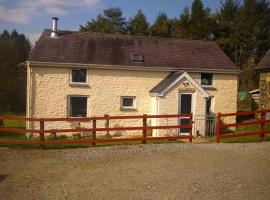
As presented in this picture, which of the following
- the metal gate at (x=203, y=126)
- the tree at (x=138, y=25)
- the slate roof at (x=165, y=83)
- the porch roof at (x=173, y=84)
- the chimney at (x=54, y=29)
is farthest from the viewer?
the tree at (x=138, y=25)

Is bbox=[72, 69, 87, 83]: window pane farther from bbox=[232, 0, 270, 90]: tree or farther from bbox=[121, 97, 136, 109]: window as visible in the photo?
bbox=[232, 0, 270, 90]: tree

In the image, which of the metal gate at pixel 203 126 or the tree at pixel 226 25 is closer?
the metal gate at pixel 203 126

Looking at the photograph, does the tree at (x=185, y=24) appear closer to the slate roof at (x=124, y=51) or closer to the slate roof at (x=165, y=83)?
the slate roof at (x=124, y=51)

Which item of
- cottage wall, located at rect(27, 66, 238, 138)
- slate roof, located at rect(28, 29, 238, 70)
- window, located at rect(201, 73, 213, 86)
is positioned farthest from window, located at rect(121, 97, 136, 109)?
window, located at rect(201, 73, 213, 86)

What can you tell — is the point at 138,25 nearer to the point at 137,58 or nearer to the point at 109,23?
the point at 109,23

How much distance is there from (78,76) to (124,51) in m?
3.78

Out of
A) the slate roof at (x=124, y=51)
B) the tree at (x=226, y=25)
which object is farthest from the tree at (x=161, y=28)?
the slate roof at (x=124, y=51)

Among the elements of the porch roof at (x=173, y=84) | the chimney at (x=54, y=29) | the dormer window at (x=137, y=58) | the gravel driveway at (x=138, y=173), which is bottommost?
the gravel driveway at (x=138, y=173)

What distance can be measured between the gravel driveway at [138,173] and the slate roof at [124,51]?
9.53 m

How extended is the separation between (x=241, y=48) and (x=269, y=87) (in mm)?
26291

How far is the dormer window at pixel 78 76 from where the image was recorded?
2041 centimetres

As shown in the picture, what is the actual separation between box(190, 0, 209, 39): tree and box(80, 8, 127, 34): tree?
1202cm

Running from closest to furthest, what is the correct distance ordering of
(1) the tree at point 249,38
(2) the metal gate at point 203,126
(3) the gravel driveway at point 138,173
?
1. (3) the gravel driveway at point 138,173
2. (2) the metal gate at point 203,126
3. (1) the tree at point 249,38

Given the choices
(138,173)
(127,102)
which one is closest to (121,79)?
(127,102)
